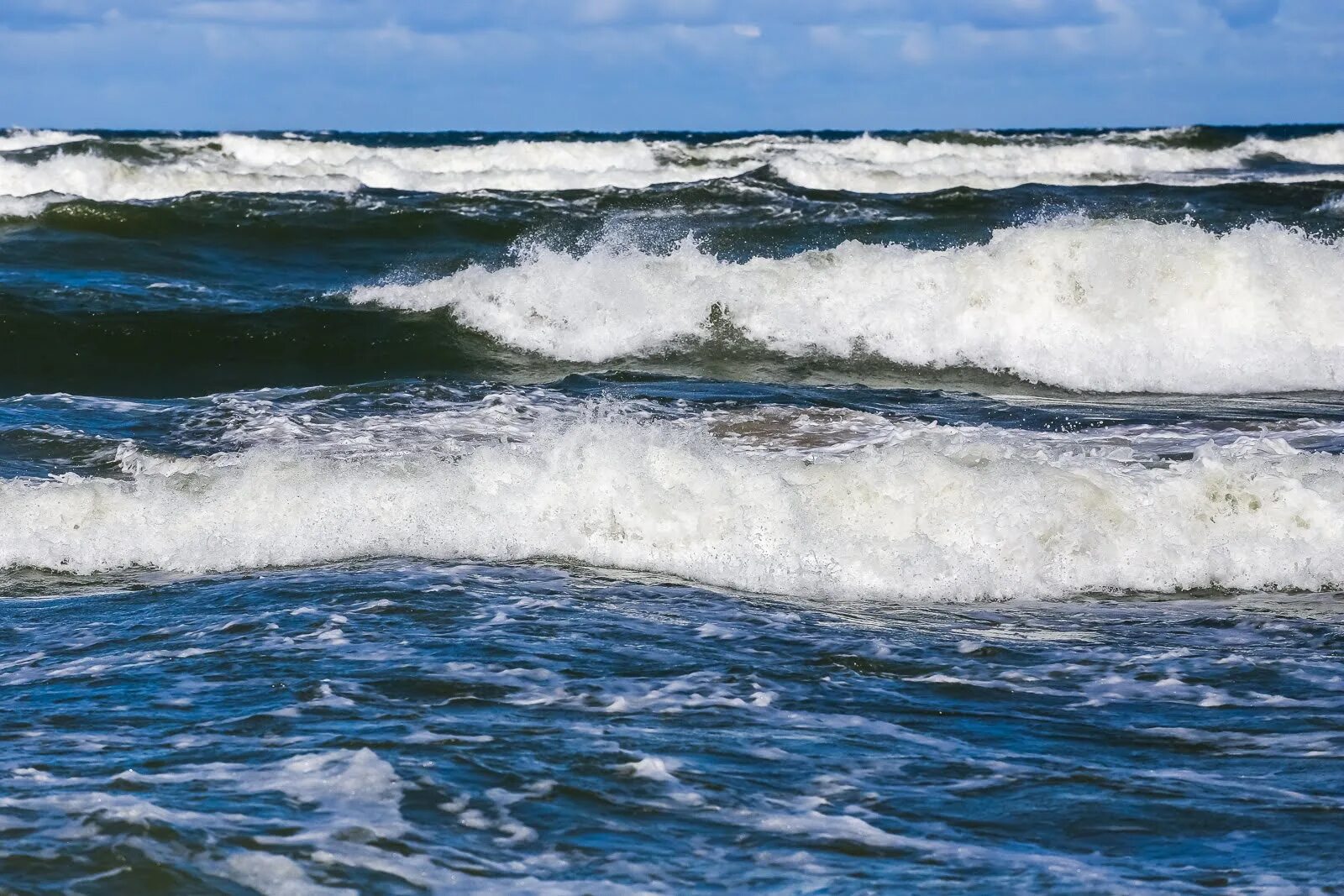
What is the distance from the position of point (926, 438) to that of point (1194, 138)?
39699 millimetres

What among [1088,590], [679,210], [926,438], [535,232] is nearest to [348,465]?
[926,438]

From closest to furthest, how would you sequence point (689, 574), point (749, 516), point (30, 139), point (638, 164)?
point (689, 574) < point (749, 516) < point (638, 164) < point (30, 139)

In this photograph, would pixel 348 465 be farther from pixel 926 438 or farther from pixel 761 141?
pixel 761 141

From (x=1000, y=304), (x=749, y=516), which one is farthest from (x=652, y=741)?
(x=1000, y=304)

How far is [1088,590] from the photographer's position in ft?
23.1

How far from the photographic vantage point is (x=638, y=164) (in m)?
37.3

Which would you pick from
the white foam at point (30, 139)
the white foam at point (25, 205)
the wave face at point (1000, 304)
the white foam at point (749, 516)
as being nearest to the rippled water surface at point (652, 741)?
the white foam at point (749, 516)

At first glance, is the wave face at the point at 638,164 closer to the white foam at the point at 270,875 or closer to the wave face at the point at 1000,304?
the wave face at the point at 1000,304

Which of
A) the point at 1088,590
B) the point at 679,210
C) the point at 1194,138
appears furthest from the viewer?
the point at 1194,138

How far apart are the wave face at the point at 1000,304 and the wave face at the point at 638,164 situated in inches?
449

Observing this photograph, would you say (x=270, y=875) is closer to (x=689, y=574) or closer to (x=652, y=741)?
(x=652, y=741)

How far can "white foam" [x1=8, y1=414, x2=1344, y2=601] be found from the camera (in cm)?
716

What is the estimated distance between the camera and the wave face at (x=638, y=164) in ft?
94.4

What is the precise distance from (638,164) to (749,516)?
30.7m
